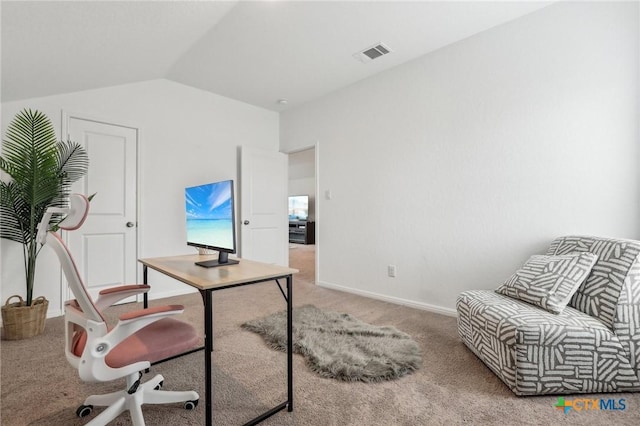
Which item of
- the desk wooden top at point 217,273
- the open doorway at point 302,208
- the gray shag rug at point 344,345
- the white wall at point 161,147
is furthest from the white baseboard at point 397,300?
the open doorway at point 302,208

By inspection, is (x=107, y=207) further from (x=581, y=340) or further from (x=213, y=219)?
(x=581, y=340)

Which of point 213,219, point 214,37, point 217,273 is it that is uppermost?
point 214,37

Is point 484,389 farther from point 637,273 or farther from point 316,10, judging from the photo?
point 316,10

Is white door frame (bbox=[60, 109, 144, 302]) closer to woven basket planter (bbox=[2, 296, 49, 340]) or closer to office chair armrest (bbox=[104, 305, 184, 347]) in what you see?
woven basket planter (bbox=[2, 296, 49, 340])

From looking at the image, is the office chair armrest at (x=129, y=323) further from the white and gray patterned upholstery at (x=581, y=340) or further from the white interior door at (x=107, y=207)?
the white interior door at (x=107, y=207)

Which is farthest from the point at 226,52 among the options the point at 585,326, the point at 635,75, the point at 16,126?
the point at 585,326

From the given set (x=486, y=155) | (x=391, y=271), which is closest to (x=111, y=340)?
(x=391, y=271)

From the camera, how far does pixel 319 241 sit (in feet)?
13.5

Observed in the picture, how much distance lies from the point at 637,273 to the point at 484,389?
3.61 ft

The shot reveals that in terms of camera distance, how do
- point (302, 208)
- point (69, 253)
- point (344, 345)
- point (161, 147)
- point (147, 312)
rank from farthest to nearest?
point (302, 208) < point (161, 147) < point (344, 345) < point (147, 312) < point (69, 253)

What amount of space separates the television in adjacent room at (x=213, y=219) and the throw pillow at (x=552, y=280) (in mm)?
1862

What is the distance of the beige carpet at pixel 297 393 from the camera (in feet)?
4.73

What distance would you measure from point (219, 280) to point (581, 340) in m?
1.89

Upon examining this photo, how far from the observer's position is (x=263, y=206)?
4426 mm
